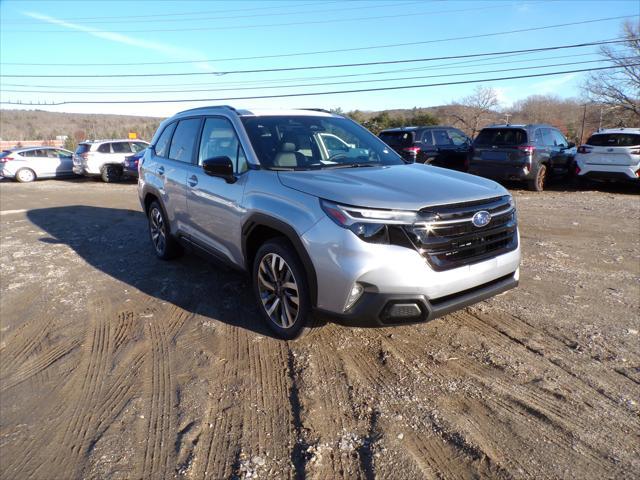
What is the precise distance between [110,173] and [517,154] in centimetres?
1499

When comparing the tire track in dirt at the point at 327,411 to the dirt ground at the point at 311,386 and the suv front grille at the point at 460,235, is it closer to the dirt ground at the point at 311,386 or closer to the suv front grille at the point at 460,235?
the dirt ground at the point at 311,386

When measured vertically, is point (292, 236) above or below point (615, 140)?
below

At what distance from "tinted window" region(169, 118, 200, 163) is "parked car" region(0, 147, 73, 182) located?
1799 centimetres

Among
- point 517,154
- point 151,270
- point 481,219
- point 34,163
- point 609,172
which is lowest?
point 151,270

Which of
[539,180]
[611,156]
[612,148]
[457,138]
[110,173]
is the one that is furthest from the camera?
[110,173]

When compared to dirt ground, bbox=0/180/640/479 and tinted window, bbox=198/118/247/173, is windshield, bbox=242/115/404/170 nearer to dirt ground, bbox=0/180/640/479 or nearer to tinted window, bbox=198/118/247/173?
tinted window, bbox=198/118/247/173

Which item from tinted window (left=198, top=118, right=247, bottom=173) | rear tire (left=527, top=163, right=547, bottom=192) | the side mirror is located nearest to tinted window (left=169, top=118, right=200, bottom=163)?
tinted window (left=198, top=118, right=247, bottom=173)

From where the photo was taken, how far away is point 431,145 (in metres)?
13.0

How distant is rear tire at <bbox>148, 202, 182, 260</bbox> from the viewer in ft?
18.7

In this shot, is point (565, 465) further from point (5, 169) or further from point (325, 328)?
point (5, 169)

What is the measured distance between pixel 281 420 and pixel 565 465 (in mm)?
1514

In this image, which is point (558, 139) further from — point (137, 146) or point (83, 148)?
point (83, 148)

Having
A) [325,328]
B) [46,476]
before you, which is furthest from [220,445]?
[325,328]

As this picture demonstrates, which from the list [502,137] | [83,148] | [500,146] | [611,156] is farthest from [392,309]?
[83,148]
